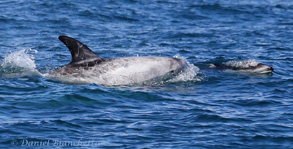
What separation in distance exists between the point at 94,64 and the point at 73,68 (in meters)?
0.68

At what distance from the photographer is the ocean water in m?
10.9

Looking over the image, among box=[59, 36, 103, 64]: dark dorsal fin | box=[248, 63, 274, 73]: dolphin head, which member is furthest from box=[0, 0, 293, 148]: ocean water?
box=[59, 36, 103, 64]: dark dorsal fin

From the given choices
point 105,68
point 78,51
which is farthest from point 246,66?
point 78,51

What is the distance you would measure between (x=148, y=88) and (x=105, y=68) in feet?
5.33

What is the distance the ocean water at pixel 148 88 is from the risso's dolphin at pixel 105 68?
0.40 meters

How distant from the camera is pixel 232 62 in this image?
765 inches

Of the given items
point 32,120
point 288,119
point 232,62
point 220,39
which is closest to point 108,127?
point 32,120

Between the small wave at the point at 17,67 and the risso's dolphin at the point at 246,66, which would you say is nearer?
the small wave at the point at 17,67

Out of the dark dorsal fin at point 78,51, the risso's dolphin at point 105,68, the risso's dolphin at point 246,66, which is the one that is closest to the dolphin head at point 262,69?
the risso's dolphin at point 246,66

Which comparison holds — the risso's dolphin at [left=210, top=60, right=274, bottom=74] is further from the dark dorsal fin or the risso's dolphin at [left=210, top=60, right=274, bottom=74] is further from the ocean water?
the dark dorsal fin

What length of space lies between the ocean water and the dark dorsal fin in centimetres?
97

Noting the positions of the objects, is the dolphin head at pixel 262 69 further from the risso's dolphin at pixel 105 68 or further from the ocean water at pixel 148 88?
the risso's dolphin at pixel 105 68

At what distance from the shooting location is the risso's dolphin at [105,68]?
15.4 metres

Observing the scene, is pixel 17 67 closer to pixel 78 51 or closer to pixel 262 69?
pixel 78 51
